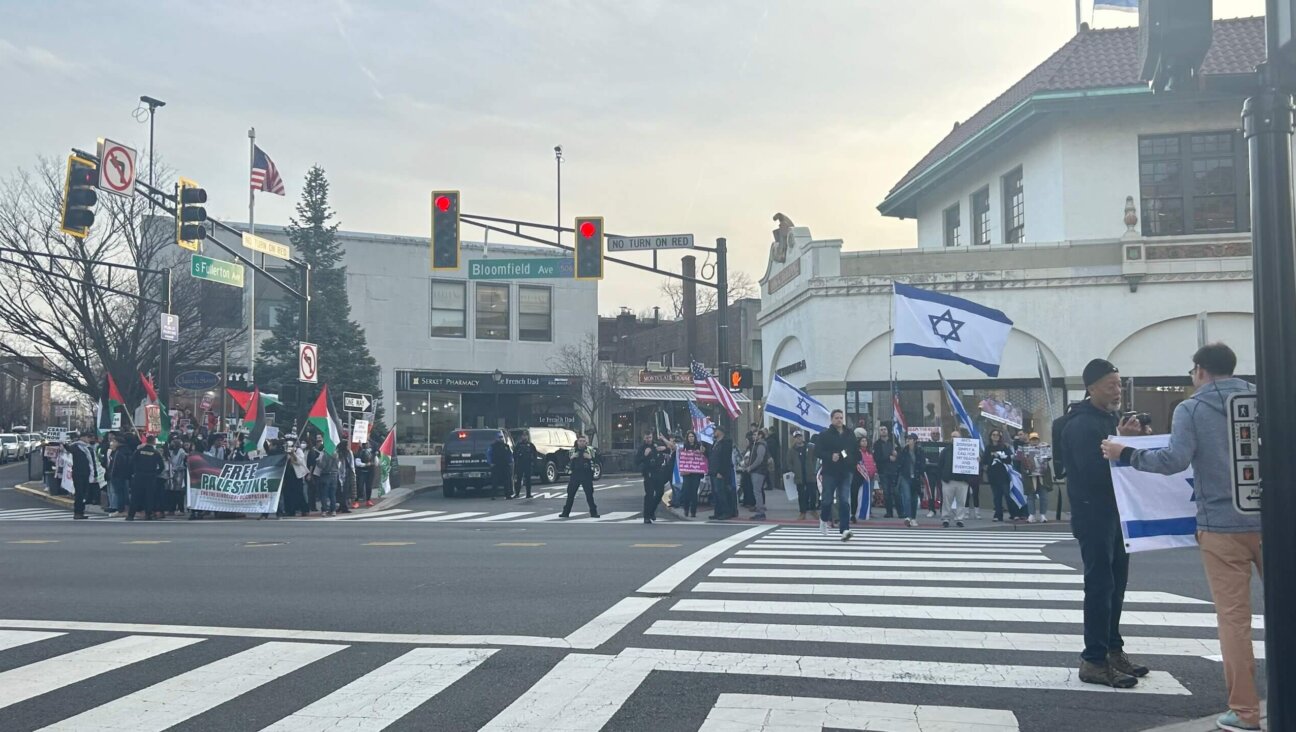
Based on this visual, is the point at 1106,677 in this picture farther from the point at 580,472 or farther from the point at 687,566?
the point at 580,472

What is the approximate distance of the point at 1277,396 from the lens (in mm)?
4469

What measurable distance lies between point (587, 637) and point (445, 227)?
52.6ft

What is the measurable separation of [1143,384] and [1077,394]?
1564mm

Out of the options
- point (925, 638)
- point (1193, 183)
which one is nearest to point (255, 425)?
point (925, 638)

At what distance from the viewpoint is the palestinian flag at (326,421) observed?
23416mm

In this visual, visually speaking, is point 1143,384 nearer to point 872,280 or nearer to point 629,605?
point 872,280

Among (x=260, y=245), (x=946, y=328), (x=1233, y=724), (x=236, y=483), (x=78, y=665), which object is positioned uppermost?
(x=260, y=245)

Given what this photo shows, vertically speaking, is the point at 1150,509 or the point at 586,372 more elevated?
the point at 586,372

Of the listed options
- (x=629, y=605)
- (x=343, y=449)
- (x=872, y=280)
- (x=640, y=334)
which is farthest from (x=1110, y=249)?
(x=640, y=334)

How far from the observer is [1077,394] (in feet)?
82.5

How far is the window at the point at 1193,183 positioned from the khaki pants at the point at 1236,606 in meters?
23.2

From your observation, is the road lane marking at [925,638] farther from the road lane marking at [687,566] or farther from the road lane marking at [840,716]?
the road lane marking at [687,566]

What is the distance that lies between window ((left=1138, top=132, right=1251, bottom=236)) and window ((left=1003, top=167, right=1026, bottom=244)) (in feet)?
10.7

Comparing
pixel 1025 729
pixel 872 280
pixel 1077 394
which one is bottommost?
pixel 1025 729
